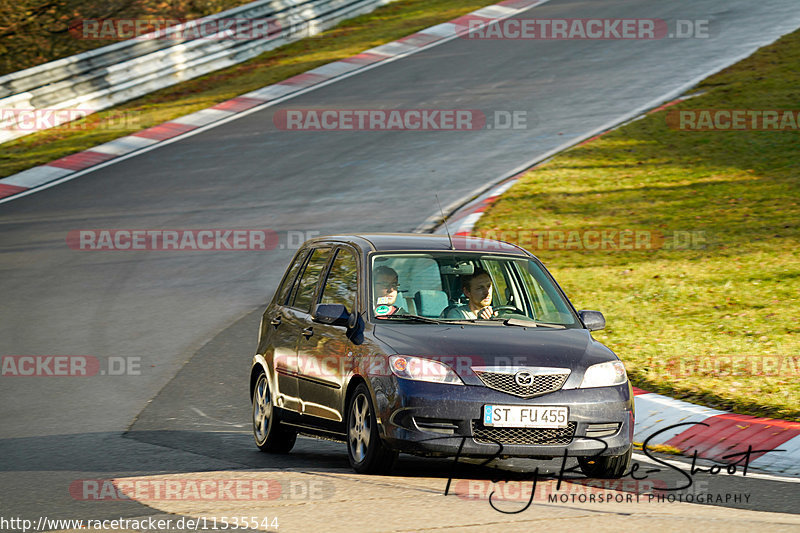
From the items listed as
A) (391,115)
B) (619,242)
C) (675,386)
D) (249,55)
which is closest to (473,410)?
(675,386)

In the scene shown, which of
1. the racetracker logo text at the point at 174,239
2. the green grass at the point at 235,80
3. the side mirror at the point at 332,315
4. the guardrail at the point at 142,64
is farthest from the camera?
the guardrail at the point at 142,64

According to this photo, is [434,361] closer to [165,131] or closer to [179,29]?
[165,131]

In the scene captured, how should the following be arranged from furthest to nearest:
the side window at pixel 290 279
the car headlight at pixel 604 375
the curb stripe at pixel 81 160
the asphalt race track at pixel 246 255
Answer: the curb stripe at pixel 81 160
the side window at pixel 290 279
the car headlight at pixel 604 375
the asphalt race track at pixel 246 255

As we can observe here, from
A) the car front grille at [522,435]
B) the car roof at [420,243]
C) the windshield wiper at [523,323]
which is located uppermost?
the car roof at [420,243]

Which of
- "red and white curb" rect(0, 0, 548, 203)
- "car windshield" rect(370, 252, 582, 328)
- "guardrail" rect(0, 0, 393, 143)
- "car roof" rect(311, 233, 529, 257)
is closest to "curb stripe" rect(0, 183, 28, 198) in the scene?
"red and white curb" rect(0, 0, 548, 203)

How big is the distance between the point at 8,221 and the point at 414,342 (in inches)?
495

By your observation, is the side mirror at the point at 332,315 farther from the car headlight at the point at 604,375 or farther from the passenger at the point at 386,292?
the car headlight at the point at 604,375

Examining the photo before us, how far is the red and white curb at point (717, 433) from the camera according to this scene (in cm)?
819

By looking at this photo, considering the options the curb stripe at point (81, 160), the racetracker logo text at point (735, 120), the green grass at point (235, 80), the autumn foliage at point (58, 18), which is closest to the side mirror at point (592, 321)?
the racetracker logo text at point (735, 120)

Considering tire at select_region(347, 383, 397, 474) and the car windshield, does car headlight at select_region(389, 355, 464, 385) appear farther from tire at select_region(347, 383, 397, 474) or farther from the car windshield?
the car windshield

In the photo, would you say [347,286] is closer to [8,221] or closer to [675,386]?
[675,386]

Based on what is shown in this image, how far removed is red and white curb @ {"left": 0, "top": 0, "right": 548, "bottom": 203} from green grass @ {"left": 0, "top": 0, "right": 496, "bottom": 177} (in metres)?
0.35

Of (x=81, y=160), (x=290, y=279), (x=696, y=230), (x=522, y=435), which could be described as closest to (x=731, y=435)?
(x=522, y=435)

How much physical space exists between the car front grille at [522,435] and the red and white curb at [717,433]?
1.52 m
